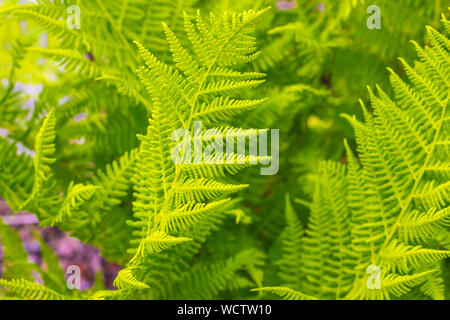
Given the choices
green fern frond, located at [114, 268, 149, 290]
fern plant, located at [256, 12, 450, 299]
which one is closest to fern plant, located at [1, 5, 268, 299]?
green fern frond, located at [114, 268, 149, 290]

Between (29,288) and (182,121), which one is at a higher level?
(182,121)

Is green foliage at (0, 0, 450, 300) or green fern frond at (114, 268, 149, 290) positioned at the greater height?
green foliage at (0, 0, 450, 300)

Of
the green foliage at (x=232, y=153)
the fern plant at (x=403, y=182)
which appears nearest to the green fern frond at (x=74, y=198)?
the green foliage at (x=232, y=153)

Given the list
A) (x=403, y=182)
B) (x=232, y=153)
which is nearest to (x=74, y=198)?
(x=232, y=153)

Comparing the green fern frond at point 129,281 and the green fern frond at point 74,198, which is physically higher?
the green fern frond at point 74,198

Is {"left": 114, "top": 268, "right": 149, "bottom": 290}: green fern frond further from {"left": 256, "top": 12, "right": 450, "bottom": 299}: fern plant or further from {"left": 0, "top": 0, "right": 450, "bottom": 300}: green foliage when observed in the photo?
{"left": 256, "top": 12, "right": 450, "bottom": 299}: fern plant

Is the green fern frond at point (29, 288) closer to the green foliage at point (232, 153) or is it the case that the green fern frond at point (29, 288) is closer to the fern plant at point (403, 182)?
the green foliage at point (232, 153)

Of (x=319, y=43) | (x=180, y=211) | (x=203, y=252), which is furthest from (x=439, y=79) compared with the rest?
(x=203, y=252)

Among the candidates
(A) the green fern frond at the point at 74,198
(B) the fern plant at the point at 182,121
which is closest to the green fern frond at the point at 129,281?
(B) the fern plant at the point at 182,121

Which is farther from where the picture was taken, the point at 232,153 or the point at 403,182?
the point at 403,182

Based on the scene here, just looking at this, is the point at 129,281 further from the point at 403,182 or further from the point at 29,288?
the point at 403,182

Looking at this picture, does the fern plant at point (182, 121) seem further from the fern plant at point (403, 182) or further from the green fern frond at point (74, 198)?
the fern plant at point (403, 182)
